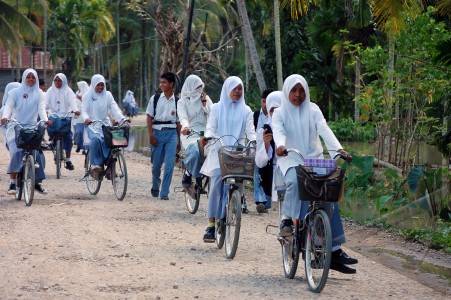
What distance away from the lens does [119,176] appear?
16578 millimetres

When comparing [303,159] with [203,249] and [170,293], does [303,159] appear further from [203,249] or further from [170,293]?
[203,249]

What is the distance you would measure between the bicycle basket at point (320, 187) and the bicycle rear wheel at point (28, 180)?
7.23 meters

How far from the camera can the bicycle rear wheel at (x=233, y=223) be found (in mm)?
10727

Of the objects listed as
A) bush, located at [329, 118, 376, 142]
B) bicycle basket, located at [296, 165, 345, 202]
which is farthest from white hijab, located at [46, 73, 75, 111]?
bicycle basket, located at [296, 165, 345, 202]

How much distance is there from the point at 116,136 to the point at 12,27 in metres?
36.1

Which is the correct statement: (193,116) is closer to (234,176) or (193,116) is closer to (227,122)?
(227,122)

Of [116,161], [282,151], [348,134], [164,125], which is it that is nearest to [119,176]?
[116,161]

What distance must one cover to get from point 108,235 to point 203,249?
1.42 metres

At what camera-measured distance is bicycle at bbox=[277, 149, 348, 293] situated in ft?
28.9

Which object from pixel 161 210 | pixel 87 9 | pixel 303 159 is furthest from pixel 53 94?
pixel 87 9

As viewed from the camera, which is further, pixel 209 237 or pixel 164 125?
pixel 164 125

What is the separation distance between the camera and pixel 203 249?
38.0 feet

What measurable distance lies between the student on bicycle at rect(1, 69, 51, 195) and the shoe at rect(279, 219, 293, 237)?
24.6 ft

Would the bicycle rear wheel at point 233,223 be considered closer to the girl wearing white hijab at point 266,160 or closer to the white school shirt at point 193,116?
the girl wearing white hijab at point 266,160
